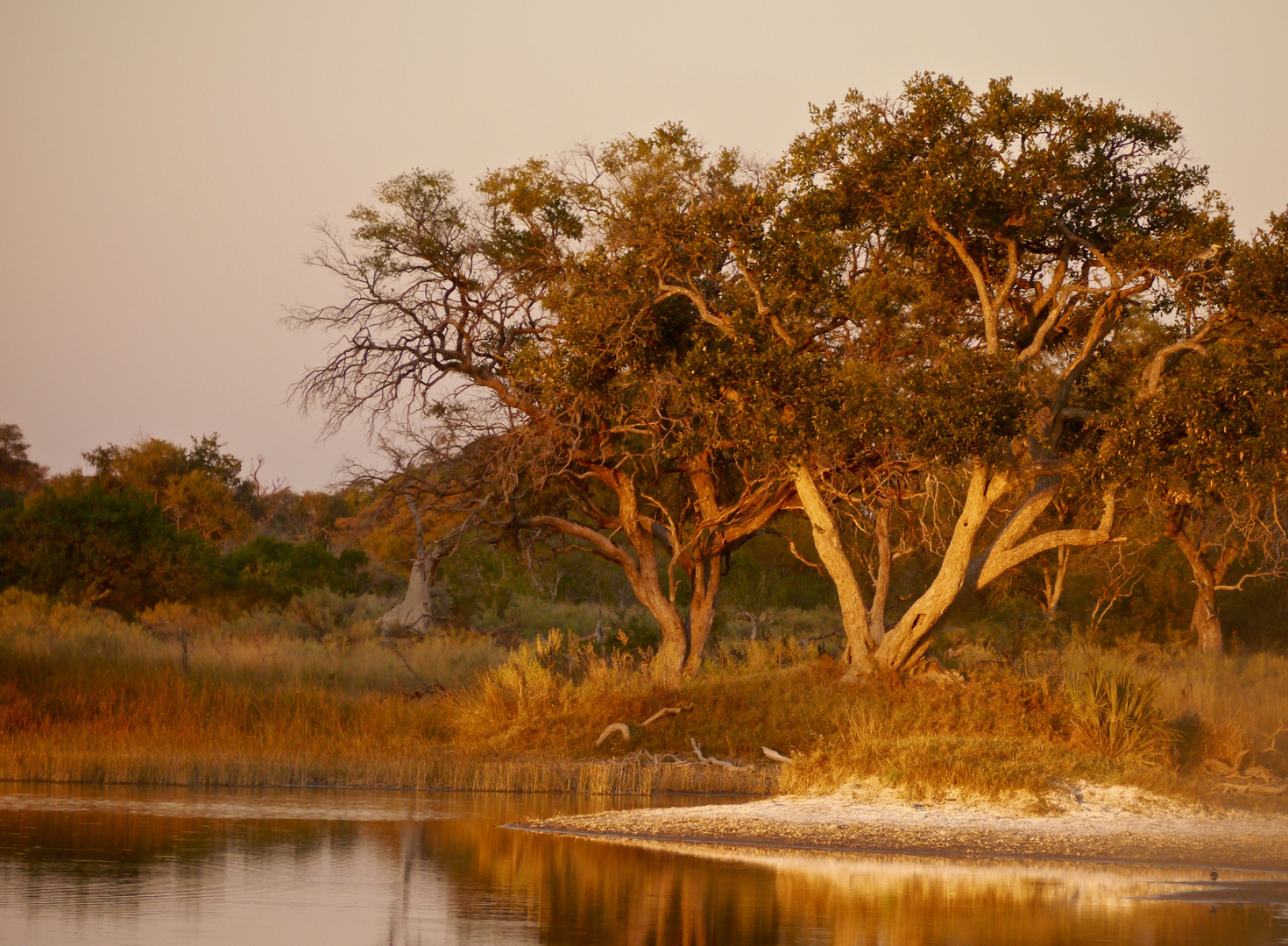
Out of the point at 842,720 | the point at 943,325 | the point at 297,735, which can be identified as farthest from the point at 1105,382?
the point at 297,735

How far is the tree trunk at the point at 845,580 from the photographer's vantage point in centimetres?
2308

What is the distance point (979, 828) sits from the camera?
15.4 meters

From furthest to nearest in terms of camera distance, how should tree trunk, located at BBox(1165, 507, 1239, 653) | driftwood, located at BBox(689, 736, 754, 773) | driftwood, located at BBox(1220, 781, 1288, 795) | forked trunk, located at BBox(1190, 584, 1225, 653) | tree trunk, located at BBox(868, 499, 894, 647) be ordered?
forked trunk, located at BBox(1190, 584, 1225, 653)
tree trunk, located at BBox(1165, 507, 1239, 653)
tree trunk, located at BBox(868, 499, 894, 647)
driftwood, located at BBox(689, 736, 754, 773)
driftwood, located at BBox(1220, 781, 1288, 795)

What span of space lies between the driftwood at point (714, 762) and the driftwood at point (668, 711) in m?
Answer: 0.64

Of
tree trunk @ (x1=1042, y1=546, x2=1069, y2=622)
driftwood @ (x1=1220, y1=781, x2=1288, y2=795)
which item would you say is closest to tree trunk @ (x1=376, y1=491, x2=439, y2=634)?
tree trunk @ (x1=1042, y1=546, x2=1069, y2=622)

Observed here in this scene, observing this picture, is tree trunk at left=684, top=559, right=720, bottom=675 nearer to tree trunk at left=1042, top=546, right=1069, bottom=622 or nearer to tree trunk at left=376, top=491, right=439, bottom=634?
tree trunk at left=376, top=491, right=439, bottom=634

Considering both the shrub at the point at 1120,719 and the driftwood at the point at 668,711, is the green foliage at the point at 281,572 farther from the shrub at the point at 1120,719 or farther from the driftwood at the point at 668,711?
the shrub at the point at 1120,719

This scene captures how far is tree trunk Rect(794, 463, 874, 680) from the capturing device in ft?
75.7

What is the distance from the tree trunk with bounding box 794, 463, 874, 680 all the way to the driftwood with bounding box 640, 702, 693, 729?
259 cm

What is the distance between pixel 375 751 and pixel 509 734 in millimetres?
2148

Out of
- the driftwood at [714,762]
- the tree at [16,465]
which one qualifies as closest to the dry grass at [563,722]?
the driftwood at [714,762]

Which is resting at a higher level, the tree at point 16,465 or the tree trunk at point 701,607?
the tree at point 16,465

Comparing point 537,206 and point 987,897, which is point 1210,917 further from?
point 537,206

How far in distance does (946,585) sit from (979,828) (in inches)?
275
